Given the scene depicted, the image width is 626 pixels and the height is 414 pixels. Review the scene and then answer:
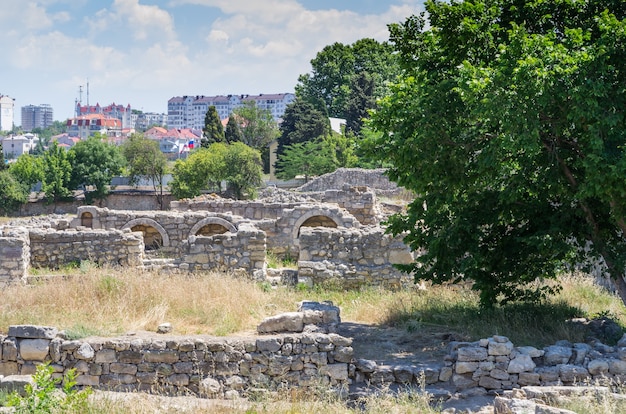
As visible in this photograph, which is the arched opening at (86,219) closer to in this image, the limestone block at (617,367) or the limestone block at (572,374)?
the limestone block at (572,374)

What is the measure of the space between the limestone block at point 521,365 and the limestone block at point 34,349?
571cm

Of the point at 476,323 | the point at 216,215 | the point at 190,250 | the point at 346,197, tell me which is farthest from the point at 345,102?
the point at 476,323

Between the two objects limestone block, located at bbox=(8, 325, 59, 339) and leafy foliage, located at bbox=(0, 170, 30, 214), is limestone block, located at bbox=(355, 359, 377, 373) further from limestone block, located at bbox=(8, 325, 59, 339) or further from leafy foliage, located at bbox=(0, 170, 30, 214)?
leafy foliage, located at bbox=(0, 170, 30, 214)

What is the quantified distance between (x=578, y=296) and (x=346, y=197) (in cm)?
1410

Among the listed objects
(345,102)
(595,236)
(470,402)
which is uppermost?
(345,102)

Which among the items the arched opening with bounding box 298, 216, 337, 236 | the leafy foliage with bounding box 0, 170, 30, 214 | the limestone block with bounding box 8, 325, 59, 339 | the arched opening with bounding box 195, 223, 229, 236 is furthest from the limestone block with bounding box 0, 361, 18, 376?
the leafy foliage with bounding box 0, 170, 30, 214

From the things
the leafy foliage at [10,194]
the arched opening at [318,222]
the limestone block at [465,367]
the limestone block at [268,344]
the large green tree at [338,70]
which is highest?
the large green tree at [338,70]

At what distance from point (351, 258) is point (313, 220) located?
23.7 feet

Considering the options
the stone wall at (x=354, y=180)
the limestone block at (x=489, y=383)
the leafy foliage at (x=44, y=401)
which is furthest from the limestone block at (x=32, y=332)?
the stone wall at (x=354, y=180)

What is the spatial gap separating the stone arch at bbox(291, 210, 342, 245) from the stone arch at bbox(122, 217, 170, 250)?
417 centimetres

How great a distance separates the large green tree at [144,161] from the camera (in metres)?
66.7

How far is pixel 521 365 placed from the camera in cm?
871

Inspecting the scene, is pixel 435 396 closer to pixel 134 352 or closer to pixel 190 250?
pixel 134 352

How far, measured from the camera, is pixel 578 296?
41.8 ft
